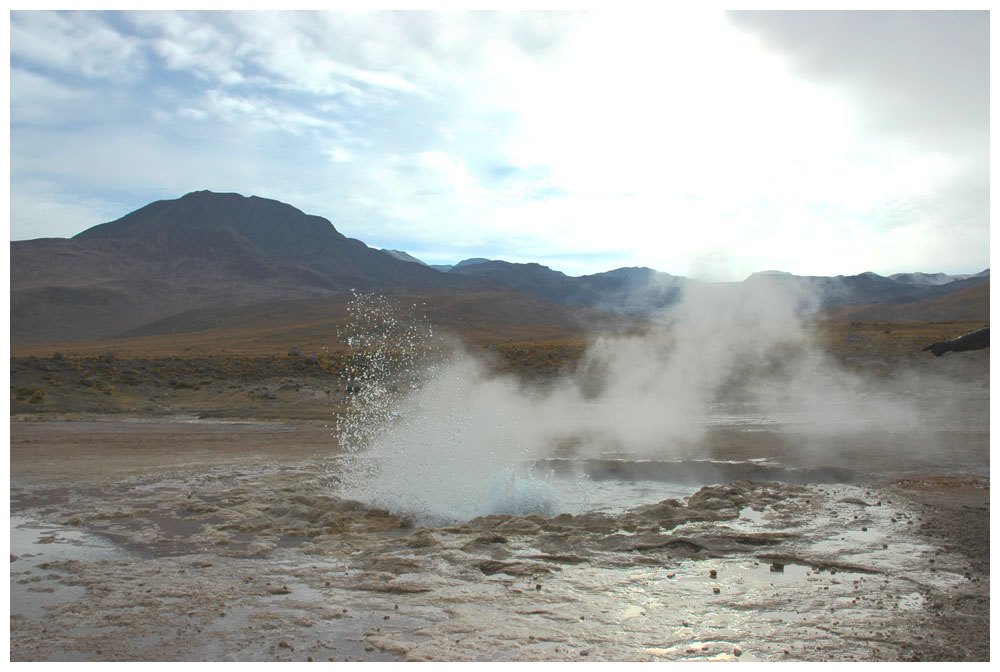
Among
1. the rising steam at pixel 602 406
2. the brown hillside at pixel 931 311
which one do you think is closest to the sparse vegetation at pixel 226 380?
Answer: the rising steam at pixel 602 406

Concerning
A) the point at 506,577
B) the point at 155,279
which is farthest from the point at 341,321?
the point at 506,577

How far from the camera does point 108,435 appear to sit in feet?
59.5

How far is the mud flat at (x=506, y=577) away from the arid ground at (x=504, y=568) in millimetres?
27

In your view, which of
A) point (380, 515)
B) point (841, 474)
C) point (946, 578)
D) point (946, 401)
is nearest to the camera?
point (946, 578)

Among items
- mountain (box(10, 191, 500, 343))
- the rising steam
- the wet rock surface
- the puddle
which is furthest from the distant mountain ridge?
the puddle

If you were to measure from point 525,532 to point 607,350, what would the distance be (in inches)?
980

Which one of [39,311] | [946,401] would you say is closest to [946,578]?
[946,401]

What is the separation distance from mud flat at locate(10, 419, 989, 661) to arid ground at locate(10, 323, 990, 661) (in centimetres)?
3

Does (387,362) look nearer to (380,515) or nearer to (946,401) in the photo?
(946,401)

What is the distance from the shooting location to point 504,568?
695 cm

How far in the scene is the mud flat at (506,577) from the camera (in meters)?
5.20

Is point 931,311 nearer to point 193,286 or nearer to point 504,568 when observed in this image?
point 504,568

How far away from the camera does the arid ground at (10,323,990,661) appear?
5227 mm

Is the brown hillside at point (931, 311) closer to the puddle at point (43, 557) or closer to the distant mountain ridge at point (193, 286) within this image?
the distant mountain ridge at point (193, 286)
